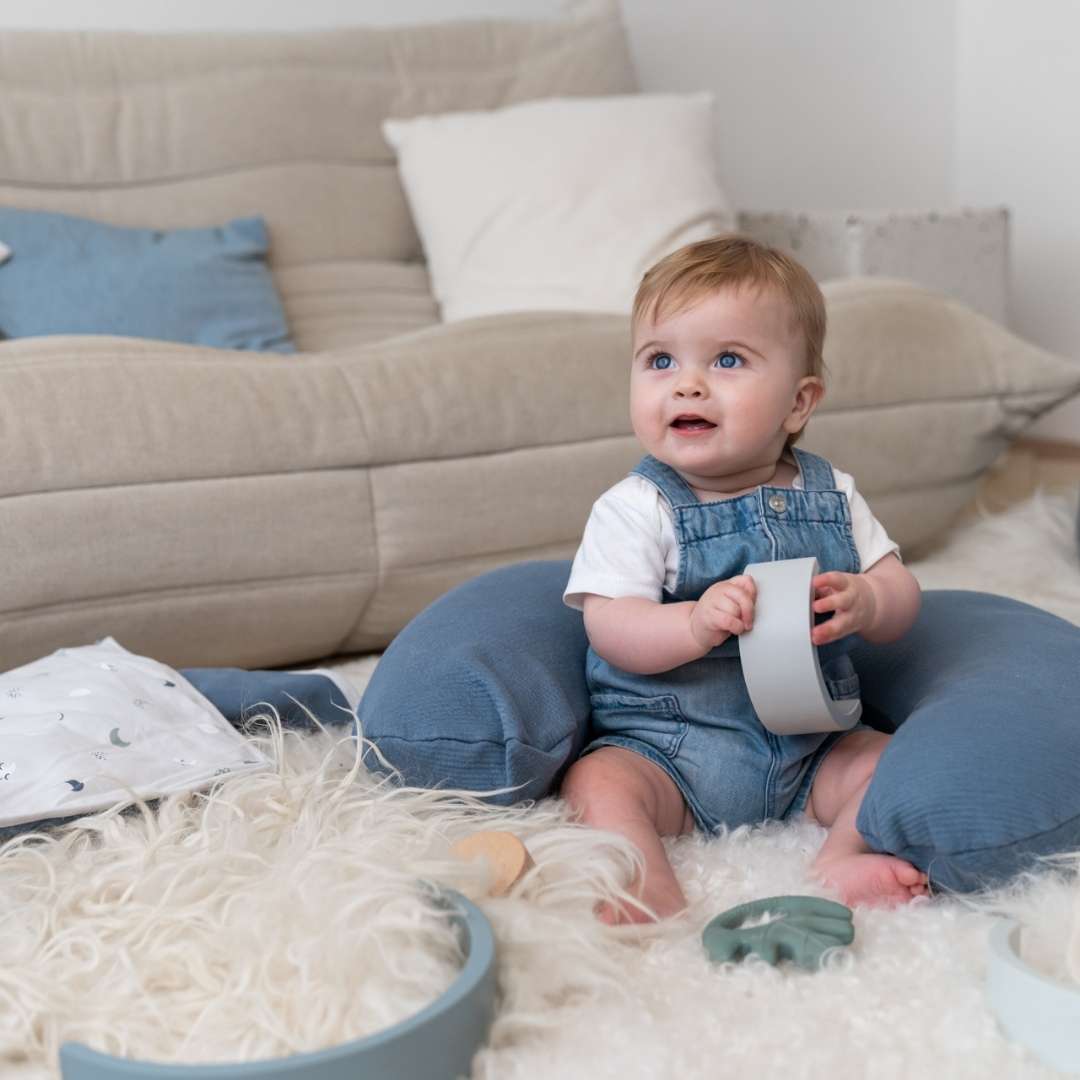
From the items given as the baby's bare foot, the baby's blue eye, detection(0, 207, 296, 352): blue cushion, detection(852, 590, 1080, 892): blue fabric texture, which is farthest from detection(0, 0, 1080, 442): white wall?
the baby's bare foot

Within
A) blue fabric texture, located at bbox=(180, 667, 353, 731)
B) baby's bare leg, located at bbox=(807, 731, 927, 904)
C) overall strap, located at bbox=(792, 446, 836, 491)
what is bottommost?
blue fabric texture, located at bbox=(180, 667, 353, 731)

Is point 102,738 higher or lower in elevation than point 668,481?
lower

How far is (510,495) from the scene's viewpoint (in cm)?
178

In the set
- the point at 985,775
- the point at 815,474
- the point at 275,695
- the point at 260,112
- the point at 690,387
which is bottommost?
the point at 275,695

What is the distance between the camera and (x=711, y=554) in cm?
118

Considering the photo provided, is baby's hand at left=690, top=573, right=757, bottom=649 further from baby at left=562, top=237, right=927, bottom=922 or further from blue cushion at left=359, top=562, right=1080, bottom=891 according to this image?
blue cushion at left=359, top=562, right=1080, bottom=891

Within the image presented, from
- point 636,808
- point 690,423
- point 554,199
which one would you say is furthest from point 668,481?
point 554,199

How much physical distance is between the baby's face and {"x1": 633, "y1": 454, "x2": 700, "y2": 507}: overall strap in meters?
0.02

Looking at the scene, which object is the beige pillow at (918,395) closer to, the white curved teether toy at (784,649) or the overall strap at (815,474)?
the overall strap at (815,474)

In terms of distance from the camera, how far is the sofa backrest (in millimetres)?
2258

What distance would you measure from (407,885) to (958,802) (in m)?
0.39

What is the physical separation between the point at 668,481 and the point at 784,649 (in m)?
0.22

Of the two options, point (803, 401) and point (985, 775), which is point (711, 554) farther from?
point (985, 775)

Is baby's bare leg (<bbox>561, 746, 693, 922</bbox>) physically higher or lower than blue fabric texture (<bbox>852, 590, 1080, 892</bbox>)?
lower
